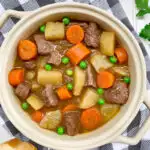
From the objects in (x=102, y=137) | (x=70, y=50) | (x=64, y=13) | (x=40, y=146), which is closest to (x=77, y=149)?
(x=102, y=137)

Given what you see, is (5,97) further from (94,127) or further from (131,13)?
(131,13)

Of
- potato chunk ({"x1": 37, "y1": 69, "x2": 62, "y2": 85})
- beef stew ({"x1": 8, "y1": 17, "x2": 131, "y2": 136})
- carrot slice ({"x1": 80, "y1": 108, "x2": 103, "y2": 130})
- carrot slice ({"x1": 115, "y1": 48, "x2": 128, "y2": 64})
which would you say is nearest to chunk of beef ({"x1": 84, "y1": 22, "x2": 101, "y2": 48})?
beef stew ({"x1": 8, "y1": 17, "x2": 131, "y2": 136})

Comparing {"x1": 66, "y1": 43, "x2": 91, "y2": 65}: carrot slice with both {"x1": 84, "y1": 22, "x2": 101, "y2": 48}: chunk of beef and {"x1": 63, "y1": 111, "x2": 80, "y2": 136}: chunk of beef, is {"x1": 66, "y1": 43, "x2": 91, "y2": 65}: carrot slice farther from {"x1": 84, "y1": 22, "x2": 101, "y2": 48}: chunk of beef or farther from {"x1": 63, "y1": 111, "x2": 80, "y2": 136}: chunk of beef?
{"x1": 63, "y1": 111, "x2": 80, "y2": 136}: chunk of beef

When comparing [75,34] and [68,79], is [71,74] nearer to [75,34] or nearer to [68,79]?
[68,79]

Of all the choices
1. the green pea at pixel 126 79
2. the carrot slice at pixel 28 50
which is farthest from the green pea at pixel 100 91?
the carrot slice at pixel 28 50

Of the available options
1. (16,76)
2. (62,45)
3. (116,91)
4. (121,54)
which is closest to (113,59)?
(121,54)

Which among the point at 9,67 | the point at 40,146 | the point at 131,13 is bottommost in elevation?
the point at 40,146
